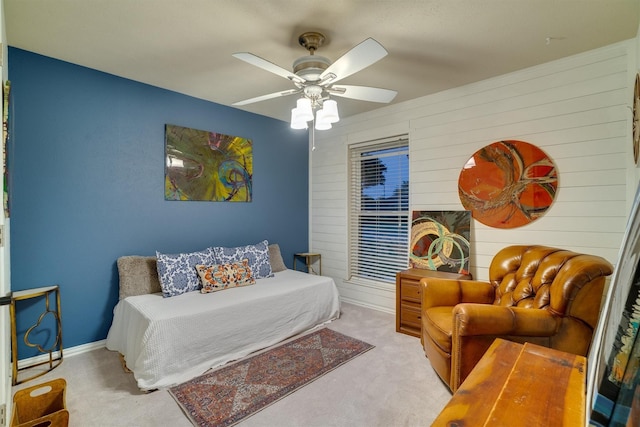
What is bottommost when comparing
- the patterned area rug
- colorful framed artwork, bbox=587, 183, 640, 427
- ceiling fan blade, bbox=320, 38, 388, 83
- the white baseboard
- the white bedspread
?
the patterned area rug

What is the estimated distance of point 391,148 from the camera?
3.91 m

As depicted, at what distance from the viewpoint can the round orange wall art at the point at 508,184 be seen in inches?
107

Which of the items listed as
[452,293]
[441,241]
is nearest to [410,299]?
[452,293]

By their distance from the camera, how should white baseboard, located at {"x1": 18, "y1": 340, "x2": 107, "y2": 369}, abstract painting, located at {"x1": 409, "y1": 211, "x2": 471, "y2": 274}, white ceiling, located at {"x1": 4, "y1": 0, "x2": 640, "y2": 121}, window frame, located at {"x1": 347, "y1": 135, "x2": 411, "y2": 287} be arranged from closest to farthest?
1. white ceiling, located at {"x1": 4, "y1": 0, "x2": 640, "y2": 121}
2. white baseboard, located at {"x1": 18, "y1": 340, "x2": 107, "y2": 369}
3. abstract painting, located at {"x1": 409, "y1": 211, "x2": 471, "y2": 274}
4. window frame, located at {"x1": 347, "y1": 135, "x2": 411, "y2": 287}

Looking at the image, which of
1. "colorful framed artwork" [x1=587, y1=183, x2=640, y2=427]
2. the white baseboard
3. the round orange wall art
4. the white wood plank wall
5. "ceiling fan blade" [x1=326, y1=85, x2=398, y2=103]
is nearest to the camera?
"colorful framed artwork" [x1=587, y1=183, x2=640, y2=427]

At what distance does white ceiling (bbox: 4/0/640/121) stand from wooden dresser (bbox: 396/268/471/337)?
6.36 feet

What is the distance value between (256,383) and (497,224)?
2.56 metres

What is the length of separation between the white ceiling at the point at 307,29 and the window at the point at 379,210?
118cm

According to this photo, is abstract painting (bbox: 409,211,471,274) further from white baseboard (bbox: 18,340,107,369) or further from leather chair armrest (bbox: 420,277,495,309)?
white baseboard (bbox: 18,340,107,369)

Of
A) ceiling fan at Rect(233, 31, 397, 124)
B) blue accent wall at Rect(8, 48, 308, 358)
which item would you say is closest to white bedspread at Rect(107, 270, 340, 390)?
blue accent wall at Rect(8, 48, 308, 358)

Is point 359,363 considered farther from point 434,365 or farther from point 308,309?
point 308,309

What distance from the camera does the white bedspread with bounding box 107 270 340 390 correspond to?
2227mm

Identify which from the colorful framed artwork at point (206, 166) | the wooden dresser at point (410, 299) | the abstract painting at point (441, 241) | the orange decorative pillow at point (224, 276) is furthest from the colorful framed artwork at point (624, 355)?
the colorful framed artwork at point (206, 166)

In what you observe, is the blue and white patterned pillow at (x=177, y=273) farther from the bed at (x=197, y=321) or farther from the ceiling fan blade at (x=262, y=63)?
the ceiling fan blade at (x=262, y=63)
